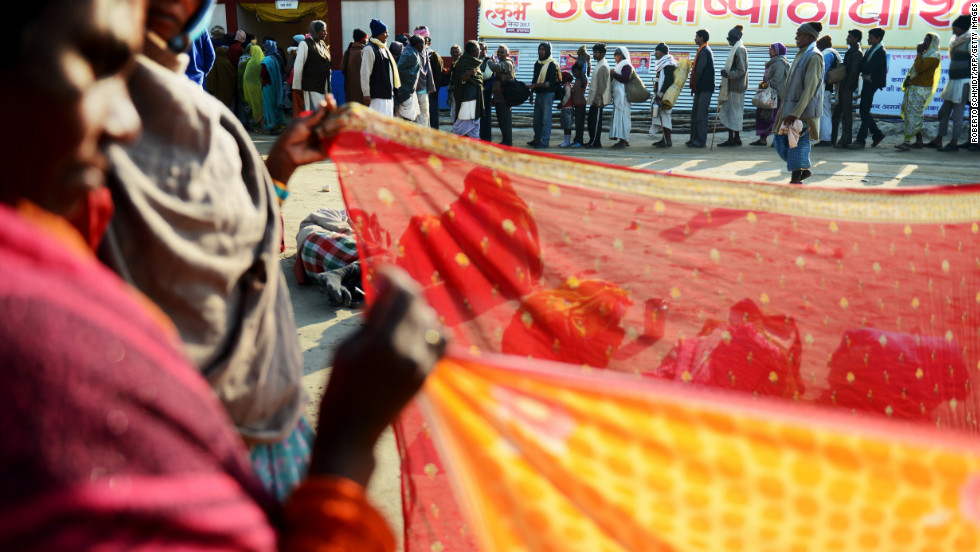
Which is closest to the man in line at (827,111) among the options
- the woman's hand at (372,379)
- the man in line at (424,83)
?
the man in line at (424,83)

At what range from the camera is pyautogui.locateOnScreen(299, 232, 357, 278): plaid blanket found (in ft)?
14.4

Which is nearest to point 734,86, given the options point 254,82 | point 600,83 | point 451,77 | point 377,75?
point 600,83

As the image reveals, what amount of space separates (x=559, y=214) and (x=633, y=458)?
124 cm

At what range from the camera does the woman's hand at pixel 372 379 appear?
684mm

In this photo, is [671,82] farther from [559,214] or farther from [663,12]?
[559,214]

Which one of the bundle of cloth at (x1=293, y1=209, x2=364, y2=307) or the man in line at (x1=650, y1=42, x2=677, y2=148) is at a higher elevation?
the man in line at (x1=650, y1=42, x2=677, y2=148)

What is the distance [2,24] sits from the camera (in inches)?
19.5

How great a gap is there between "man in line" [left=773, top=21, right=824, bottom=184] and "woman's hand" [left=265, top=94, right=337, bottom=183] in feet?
20.7

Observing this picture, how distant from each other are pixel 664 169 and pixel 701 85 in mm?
2062

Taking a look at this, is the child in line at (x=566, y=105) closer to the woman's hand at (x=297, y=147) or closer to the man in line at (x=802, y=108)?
the man in line at (x=802, y=108)

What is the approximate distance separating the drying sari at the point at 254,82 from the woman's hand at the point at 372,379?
12494 mm

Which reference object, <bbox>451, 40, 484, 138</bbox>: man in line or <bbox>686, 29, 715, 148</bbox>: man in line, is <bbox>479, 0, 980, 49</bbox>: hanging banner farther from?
<bbox>451, 40, 484, 138</bbox>: man in line

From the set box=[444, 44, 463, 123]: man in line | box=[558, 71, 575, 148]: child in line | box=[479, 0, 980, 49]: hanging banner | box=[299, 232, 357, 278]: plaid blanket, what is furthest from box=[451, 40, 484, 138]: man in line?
box=[299, 232, 357, 278]: plaid blanket

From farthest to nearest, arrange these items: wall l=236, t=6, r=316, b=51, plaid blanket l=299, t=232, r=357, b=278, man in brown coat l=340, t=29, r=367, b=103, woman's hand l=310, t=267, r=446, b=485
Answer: wall l=236, t=6, r=316, b=51 < man in brown coat l=340, t=29, r=367, b=103 < plaid blanket l=299, t=232, r=357, b=278 < woman's hand l=310, t=267, r=446, b=485
